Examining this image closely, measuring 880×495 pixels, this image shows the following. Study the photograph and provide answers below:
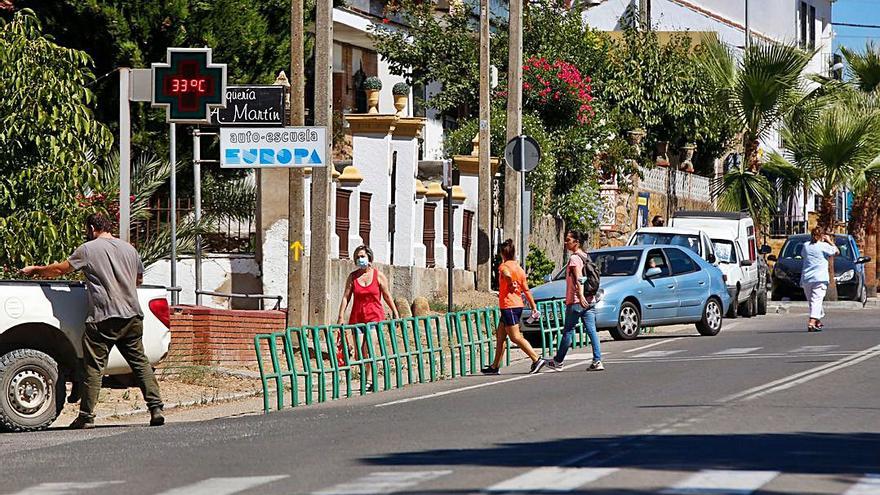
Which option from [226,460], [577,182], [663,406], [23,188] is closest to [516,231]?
[577,182]

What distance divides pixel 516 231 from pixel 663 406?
18.5 m

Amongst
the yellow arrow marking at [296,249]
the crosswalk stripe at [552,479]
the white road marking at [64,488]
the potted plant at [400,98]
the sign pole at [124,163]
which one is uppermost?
the potted plant at [400,98]

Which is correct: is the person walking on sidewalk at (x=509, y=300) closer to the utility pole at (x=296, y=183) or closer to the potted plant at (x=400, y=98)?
the utility pole at (x=296, y=183)

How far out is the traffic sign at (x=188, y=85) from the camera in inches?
773

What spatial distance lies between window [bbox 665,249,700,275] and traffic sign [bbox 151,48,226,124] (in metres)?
11.8

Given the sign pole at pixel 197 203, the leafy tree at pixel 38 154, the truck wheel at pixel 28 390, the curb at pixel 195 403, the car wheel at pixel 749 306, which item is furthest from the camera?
the car wheel at pixel 749 306

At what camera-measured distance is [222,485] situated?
10.5m

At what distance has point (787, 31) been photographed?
252 feet

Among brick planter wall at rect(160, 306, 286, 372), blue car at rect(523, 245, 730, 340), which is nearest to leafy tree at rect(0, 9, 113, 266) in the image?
brick planter wall at rect(160, 306, 286, 372)

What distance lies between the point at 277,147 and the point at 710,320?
10731 millimetres

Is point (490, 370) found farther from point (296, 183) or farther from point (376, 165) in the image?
point (376, 165)

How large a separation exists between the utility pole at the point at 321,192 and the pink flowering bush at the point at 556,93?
64.3 ft

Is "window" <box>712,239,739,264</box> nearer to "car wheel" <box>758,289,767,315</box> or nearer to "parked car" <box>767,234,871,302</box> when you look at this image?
"car wheel" <box>758,289,767,315</box>

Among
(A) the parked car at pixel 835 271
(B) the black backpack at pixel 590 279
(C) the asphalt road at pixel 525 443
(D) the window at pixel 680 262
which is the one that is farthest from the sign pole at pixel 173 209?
(A) the parked car at pixel 835 271
